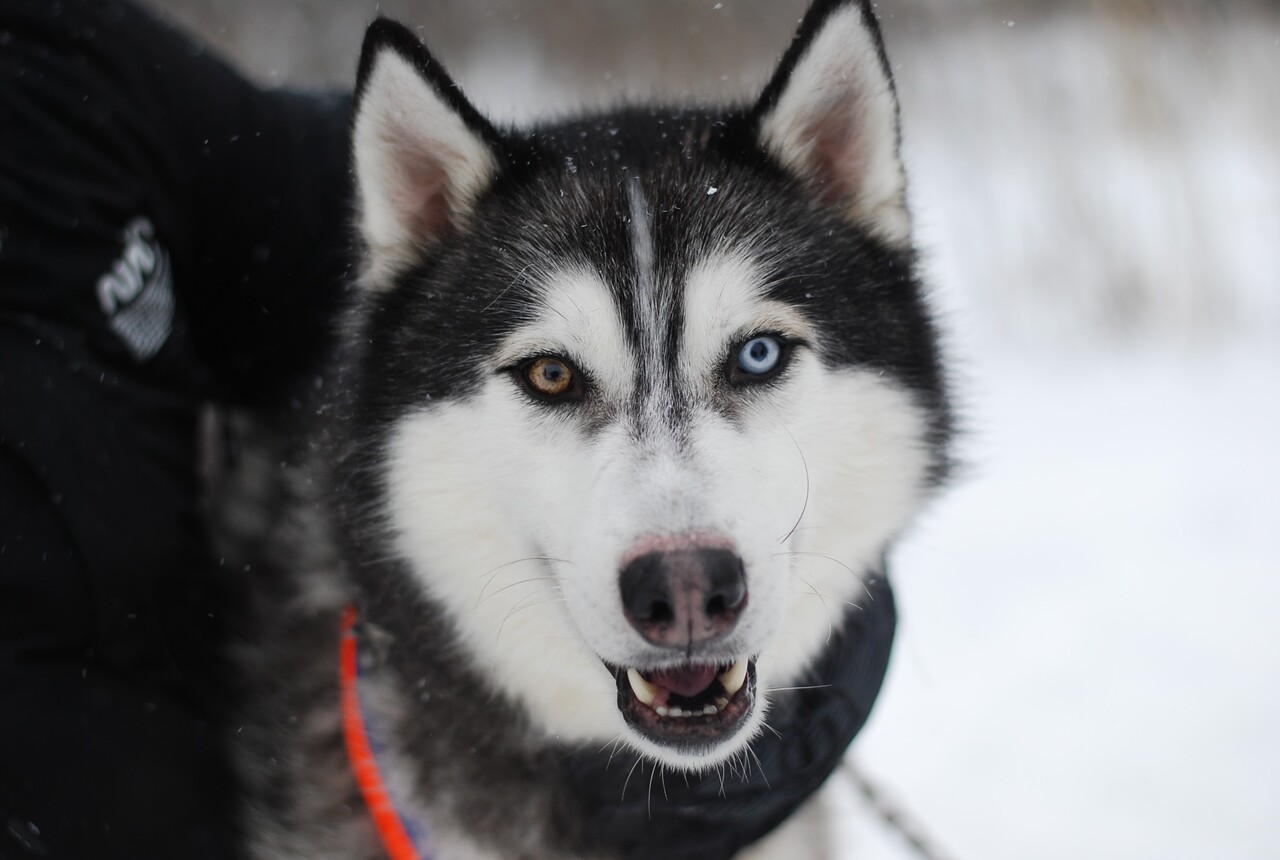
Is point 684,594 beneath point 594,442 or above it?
beneath

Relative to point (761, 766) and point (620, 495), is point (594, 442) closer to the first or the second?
point (620, 495)

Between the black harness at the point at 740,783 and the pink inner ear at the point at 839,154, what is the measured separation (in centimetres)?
68

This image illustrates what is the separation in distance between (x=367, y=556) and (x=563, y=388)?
1.55 feet

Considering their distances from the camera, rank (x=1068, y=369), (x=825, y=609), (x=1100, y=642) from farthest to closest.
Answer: (x=1068, y=369) < (x=1100, y=642) < (x=825, y=609)

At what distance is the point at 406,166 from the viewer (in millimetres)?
1485

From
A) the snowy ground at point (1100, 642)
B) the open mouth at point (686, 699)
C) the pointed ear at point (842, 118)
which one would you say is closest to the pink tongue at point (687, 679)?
the open mouth at point (686, 699)

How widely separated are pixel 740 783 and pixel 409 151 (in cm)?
115


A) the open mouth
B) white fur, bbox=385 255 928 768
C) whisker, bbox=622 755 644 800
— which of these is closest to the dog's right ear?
white fur, bbox=385 255 928 768

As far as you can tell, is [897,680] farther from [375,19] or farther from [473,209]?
[375,19]

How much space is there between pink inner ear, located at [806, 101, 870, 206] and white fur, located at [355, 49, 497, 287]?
0.54 meters

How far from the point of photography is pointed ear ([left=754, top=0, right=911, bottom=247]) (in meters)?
1.39

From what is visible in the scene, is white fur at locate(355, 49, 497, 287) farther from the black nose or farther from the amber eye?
the black nose

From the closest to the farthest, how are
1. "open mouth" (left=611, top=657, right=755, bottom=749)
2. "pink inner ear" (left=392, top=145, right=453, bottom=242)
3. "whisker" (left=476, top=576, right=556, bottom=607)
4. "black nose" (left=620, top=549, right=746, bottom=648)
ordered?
"black nose" (left=620, top=549, right=746, bottom=648)
"open mouth" (left=611, top=657, right=755, bottom=749)
"whisker" (left=476, top=576, right=556, bottom=607)
"pink inner ear" (left=392, top=145, right=453, bottom=242)

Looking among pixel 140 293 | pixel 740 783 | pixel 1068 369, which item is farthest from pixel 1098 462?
pixel 140 293
